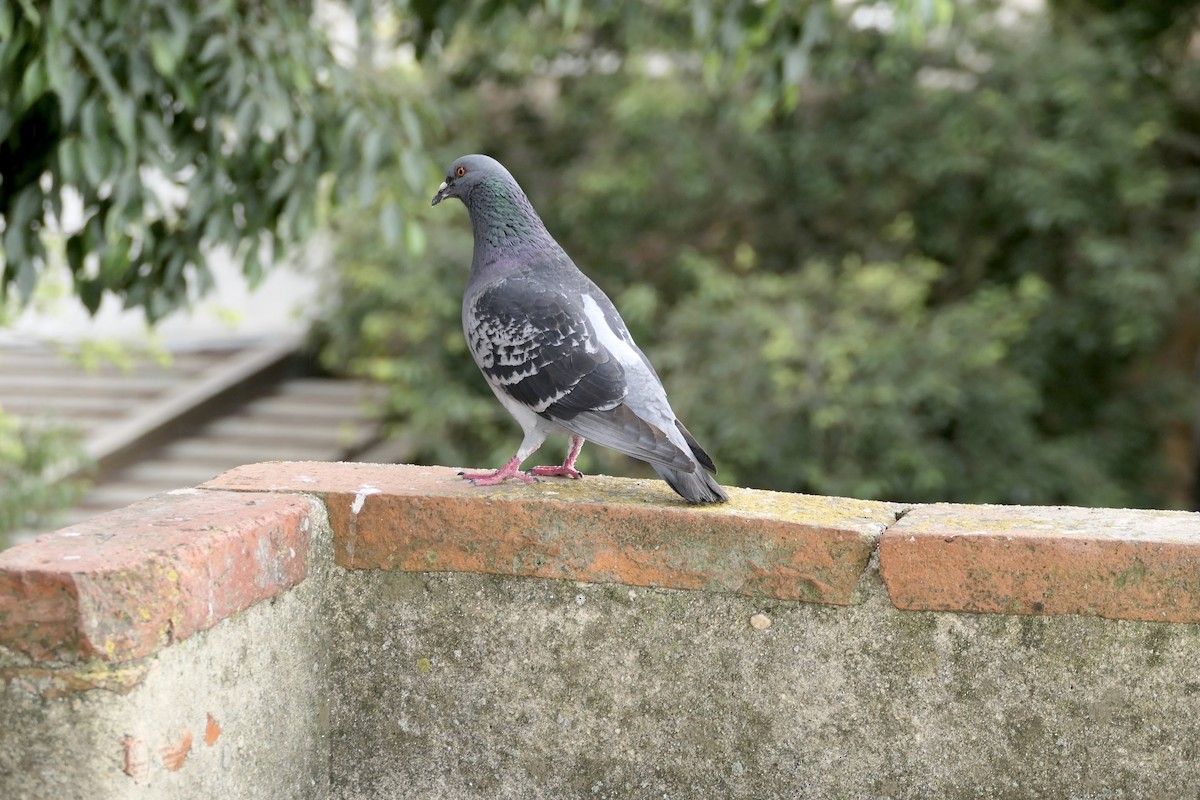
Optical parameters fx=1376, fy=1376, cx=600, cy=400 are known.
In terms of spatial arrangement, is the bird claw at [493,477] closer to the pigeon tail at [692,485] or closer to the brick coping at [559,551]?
the brick coping at [559,551]

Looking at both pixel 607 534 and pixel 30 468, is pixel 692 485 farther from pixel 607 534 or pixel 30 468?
pixel 30 468

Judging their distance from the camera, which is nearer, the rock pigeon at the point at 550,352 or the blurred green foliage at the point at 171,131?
the rock pigeon at the point at 550,352

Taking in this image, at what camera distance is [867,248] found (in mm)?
8555

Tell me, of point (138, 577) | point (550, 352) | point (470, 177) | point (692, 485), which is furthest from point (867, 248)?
point (138, 577)

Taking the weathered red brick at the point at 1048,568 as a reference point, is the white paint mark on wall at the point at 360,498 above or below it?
above

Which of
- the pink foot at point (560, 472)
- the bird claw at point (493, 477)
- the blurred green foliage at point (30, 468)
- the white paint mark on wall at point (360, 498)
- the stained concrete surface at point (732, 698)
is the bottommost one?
the blurred green foliage at point (30, 468)

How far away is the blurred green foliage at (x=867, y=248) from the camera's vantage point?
7.36 metres

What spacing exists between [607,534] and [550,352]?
0.38 m

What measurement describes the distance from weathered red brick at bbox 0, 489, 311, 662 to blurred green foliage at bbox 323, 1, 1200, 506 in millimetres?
5097

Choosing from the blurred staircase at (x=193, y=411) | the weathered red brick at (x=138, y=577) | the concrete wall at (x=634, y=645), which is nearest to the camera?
the weathered red brick at (x=138, y=577)

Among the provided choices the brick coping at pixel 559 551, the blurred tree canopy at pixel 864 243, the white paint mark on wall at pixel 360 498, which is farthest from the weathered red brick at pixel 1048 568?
the blurred tree canopy at pixel 864 243

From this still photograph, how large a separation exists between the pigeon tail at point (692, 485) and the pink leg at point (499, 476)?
0.33 m

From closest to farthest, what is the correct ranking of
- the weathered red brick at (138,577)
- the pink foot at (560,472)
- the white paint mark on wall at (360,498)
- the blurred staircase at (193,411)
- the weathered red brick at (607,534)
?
the weathered red brick at (138,577) < the weathered red brick at (607,534) < the white paint mark on wall at (360,498) < the pink foot at (560,472) < the blurred staircase at (193,411)

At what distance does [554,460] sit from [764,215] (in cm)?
243
